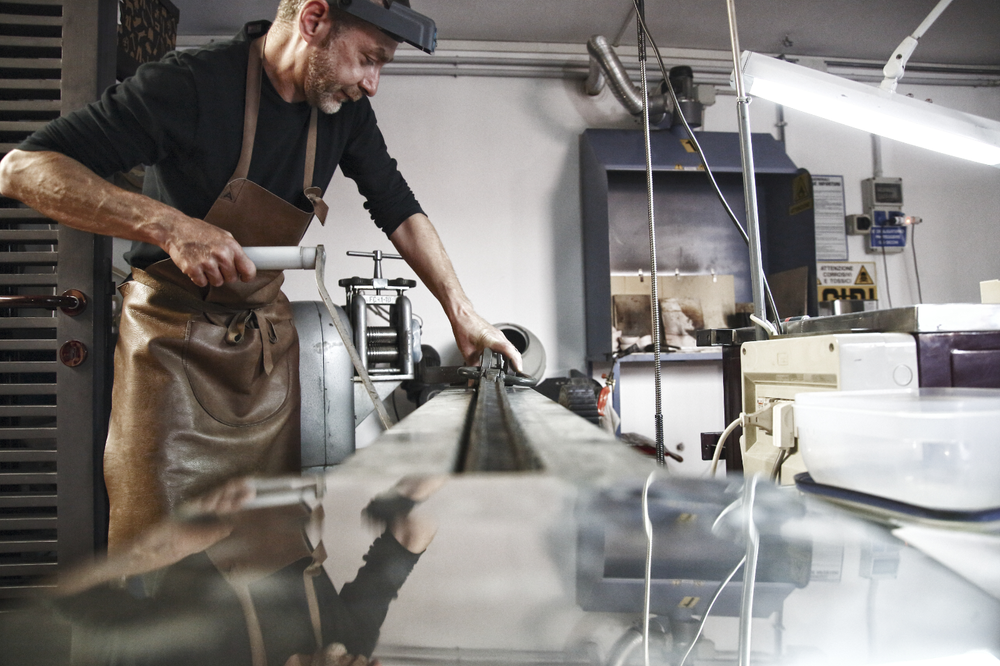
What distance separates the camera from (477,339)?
4.94ft

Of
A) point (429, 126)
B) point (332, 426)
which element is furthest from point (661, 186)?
point (332, 426)

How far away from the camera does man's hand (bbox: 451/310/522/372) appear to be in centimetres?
143

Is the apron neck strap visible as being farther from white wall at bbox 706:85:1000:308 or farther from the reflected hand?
white wall at bbox 706:85:1000:308

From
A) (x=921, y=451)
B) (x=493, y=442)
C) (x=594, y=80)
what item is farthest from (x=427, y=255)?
(x=594, y=80)

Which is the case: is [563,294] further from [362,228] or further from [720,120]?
[720,120]

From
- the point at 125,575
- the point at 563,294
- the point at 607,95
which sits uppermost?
the point at 607,95

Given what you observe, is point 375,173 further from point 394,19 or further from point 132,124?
point 132,124

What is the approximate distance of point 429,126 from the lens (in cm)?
346

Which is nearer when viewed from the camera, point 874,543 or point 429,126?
point 874,543

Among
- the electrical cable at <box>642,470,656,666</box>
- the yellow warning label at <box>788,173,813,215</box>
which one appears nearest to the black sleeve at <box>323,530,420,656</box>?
the electrical cable at <box>642,470,656,666</box>

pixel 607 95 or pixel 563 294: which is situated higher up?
pixel 607 95

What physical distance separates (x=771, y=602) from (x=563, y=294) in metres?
3.18

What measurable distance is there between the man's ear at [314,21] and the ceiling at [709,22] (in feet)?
6.93

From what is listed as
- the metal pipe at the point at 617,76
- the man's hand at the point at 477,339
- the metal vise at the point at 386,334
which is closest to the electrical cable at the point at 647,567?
the man's hand at the point at 477,339
